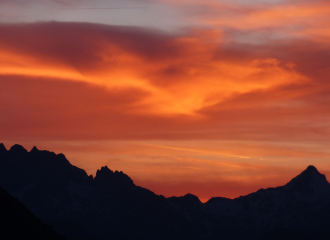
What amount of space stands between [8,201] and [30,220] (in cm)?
863

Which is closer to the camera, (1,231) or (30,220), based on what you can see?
(1,231)

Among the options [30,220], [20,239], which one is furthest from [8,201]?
[20,239]

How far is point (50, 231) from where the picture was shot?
605ft

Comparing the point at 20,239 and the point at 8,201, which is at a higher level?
the point at 8,201

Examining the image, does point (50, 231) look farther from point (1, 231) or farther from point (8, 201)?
point (1, 231)

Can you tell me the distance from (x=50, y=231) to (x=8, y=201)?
16.7 meters

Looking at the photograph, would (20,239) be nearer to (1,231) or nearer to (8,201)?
(1,231)

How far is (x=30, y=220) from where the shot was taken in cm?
17725

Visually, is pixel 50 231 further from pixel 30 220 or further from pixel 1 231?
pixel 1 231

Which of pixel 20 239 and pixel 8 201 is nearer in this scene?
pixel 20 239

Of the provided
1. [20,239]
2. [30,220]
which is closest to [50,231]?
[30,220]

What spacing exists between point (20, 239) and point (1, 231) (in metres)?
5.59

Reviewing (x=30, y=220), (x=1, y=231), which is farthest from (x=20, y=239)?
(x=30, y=220)

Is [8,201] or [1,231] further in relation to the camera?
[8,201]
